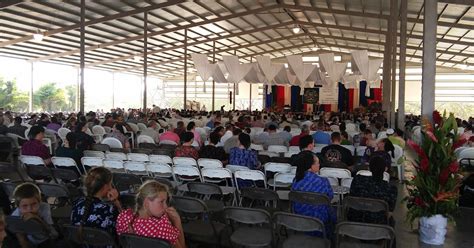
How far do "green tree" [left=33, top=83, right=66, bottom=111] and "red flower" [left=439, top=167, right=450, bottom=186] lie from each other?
32623 mm

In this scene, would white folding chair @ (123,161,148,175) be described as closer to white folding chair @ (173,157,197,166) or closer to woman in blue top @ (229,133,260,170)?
white folding chair @ (173,157,197,166)

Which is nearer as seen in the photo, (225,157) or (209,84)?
(225,157)

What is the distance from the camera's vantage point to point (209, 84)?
1591 inches

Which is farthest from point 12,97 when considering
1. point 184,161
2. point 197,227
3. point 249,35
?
point 197,227

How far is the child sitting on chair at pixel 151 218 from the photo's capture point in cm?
289

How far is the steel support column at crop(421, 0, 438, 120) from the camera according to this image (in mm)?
6254

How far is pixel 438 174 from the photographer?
15.7ft

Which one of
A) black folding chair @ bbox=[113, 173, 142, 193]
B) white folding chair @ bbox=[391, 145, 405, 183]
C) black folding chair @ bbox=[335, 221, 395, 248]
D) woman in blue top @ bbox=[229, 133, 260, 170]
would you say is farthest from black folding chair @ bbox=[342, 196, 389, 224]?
white folding chair @ bbox=[391, 145, 405, 183]

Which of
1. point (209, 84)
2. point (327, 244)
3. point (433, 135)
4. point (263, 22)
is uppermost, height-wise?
point (263, 22)

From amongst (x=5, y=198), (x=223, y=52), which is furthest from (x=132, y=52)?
(x=5, y=198)

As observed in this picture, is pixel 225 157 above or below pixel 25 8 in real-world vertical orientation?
below

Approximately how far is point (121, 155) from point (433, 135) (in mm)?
4414

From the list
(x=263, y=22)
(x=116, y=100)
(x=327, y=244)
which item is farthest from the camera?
(x=116, y=100)

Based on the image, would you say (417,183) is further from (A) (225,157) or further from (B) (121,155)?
(B) (121,155)
